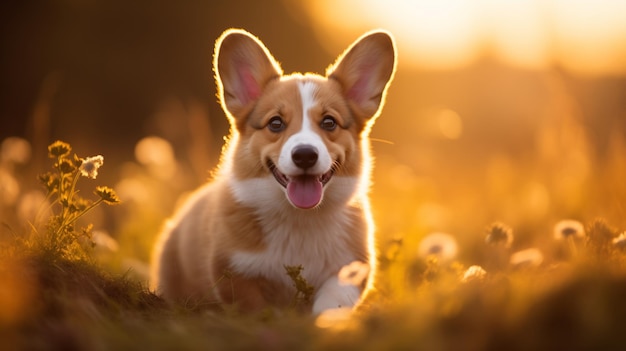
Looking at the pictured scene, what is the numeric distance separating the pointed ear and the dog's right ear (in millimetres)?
439

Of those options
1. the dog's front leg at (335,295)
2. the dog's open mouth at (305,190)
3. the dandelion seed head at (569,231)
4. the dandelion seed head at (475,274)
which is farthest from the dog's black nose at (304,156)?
the dandelion seed head at (569,231)

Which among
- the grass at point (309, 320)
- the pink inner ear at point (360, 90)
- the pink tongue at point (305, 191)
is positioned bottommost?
the grass at point (309, 320)

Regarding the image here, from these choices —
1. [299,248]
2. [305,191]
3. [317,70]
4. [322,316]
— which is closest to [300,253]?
[299,248]

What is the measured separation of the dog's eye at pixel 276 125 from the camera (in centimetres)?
395

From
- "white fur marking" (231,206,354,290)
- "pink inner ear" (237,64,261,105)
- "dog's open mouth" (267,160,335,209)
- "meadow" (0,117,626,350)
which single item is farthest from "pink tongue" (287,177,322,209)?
"pink inner ear" (237,64,261,105)

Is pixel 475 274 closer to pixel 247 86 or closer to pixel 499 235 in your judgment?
pixel 499 235

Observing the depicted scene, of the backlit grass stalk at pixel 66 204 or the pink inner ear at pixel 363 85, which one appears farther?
the pink inner ear at pixel 363 85

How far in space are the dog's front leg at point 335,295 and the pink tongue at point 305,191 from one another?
43 centimetres

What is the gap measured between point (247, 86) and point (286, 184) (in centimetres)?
83

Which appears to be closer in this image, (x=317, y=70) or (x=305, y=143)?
(x=305, y=143)

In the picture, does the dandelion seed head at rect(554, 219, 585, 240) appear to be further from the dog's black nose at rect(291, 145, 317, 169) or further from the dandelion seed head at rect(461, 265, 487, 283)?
the dog's black nose at rect(291, 145, 317, 169)

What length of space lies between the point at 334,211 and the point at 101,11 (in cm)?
837

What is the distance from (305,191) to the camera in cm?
371

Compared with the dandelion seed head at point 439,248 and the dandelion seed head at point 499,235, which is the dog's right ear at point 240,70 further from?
the dandelion seed head at point 499,235
